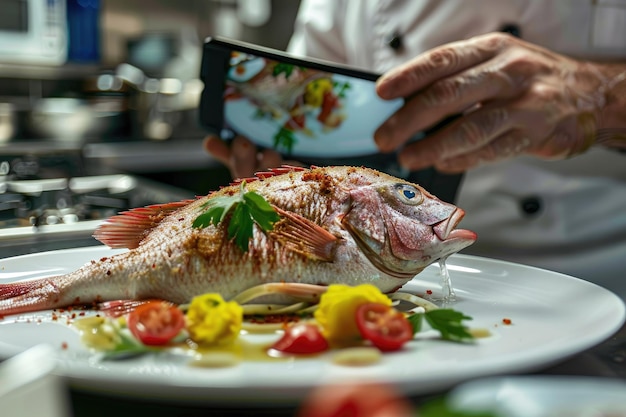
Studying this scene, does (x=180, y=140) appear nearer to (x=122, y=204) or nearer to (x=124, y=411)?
(x=122, y=204)

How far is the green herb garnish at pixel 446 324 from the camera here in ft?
2.94

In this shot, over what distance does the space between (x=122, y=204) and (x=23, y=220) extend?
14.2 inches

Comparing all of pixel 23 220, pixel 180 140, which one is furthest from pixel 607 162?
pixel 180 140

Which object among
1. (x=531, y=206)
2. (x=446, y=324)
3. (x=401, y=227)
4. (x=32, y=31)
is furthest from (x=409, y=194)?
(x=32, y=31)

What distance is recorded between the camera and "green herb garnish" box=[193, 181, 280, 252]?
110cm

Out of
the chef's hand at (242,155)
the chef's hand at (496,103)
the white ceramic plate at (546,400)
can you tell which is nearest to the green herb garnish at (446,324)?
the white ceramic plate at (546,400)

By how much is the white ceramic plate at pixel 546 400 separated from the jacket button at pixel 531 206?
1.78m

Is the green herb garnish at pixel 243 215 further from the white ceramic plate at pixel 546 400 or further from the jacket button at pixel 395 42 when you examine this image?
the jacket button at pixel 395 42

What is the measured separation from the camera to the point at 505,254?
2.17m

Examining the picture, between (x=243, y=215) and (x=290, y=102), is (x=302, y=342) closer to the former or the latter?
(x=243, y=215)

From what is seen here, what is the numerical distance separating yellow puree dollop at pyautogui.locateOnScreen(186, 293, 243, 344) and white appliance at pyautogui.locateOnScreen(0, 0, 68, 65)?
3.69m

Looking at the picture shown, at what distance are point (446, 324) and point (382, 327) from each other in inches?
3.8

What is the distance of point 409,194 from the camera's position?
117cm

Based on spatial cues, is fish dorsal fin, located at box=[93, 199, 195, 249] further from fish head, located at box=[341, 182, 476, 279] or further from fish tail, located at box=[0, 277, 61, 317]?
fish head, located at box=[341, 182, 476, 279]
